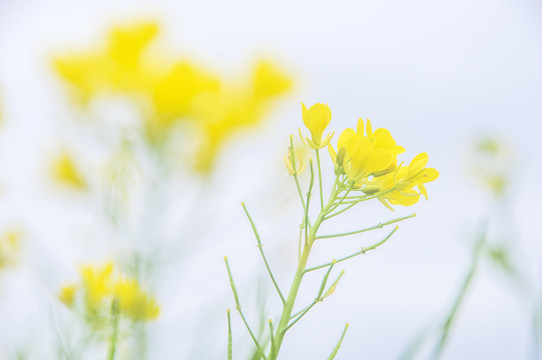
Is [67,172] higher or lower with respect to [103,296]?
higher

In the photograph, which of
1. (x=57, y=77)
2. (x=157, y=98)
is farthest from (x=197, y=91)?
(x=57, y=77)

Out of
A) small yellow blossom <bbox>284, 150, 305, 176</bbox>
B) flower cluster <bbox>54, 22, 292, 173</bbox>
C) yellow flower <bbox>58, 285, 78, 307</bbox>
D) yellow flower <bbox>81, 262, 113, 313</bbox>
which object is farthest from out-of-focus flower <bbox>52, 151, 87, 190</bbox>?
small yellow blossom <bbox>284, 150, 305, 176</bbox>

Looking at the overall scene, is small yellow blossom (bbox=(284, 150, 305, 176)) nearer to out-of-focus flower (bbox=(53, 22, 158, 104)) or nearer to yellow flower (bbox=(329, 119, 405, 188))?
yellow flower (bbox=(329, 119, 405, 188))

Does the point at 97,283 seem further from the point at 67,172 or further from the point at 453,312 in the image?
the point at 67,172

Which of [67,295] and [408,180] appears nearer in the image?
[408,180]

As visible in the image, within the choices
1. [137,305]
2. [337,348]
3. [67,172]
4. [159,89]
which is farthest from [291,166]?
[67,172]

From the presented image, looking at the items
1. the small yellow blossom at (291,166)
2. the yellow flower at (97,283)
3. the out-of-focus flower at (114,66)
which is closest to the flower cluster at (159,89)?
the out-of-focus flower at (114,66)

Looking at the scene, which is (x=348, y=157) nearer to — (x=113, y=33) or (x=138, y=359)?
(x=138, y=359)

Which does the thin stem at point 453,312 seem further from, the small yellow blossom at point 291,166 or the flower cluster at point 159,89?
the flower cluster at point 159,89
